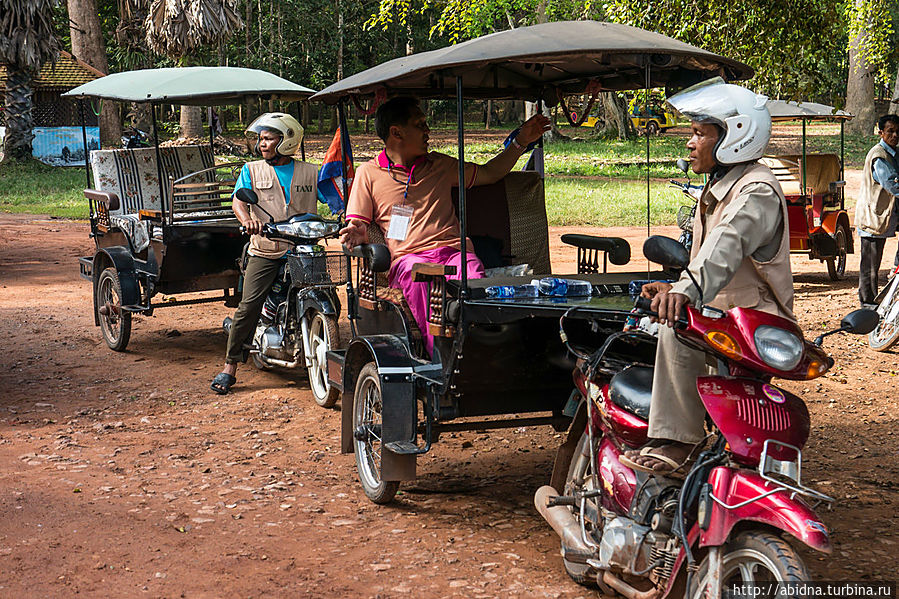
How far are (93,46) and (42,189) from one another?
487 cm

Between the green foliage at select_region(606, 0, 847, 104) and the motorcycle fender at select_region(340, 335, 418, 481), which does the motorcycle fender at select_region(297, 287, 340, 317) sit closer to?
the motorcycle fender at select_region(340, 335, 418, 481)

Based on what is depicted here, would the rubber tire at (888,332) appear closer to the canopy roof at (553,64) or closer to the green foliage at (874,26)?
the canopy roof at (553,64)

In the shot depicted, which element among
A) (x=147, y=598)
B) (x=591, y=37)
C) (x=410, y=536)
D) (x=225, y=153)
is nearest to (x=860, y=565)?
(x=410, y=536)

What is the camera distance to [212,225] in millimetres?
9406

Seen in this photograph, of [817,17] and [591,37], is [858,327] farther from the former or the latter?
[817,17]

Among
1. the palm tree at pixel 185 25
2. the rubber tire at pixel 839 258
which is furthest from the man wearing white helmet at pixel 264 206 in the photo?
the palm tree at pixel 185 25

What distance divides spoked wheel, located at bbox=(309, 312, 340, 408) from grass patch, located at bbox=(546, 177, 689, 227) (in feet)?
29.6

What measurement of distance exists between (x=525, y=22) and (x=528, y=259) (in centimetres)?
3460

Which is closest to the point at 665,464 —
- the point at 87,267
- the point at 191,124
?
the point at 87,267

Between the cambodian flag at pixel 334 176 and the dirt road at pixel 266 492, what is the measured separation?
1.55 m

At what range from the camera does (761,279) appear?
391cm

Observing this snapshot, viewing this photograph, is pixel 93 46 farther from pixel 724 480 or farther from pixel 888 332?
pixel 724 480

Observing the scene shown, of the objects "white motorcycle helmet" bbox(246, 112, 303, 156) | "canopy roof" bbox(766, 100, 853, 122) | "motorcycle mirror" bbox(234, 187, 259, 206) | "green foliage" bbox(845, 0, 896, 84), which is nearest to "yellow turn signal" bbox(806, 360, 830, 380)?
"motorcycle mirror" bbox(234, 187, 259, 206)

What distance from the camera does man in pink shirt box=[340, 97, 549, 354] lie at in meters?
6.10
